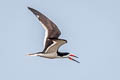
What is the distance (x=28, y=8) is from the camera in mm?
41656

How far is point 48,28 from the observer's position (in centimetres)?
4216

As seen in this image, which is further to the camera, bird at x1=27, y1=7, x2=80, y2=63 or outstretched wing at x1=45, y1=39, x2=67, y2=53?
bird at x1=27, y1=7, x2=80, y2=63

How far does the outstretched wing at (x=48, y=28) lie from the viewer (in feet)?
137

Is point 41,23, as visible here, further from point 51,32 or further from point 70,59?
point 70,59

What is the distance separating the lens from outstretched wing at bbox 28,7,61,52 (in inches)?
1650

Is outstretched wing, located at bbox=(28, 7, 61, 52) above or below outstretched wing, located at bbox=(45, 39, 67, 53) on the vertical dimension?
above

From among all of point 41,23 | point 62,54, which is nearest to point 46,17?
point 41,23

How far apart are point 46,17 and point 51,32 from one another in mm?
969

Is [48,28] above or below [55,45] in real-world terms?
above

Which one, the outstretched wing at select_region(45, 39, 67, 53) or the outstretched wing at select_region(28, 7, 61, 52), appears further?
the outstretched wing at select_region(28, 7, 61, 52)

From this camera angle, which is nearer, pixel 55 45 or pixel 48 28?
pixel 55 45

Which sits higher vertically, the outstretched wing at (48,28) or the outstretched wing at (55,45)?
the outstretched wing at (48,28)

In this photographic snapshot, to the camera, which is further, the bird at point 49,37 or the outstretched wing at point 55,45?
the bird at point 49,37

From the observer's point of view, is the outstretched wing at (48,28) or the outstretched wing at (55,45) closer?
the outstretched wing at (55,45)
